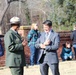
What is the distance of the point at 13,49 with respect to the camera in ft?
25.7

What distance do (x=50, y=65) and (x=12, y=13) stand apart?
117 feet

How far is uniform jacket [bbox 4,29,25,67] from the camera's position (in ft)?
25.7

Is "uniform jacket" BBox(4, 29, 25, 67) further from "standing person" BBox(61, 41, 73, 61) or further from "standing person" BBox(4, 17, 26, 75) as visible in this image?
"standing person" BBox(61, 41, 73, 61)

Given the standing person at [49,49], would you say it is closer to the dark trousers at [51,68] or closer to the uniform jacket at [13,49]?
the dark trousers at [51,68]

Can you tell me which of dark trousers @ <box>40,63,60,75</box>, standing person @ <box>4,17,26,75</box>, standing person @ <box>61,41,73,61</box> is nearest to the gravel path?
standing person @ <box>61,41,73,61</box>

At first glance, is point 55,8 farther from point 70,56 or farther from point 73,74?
point 73,74

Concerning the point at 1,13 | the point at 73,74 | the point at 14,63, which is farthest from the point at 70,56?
the point at 1,13

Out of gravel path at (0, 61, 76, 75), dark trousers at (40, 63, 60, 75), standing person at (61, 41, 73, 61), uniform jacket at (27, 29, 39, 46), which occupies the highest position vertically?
uniform jacket at (27, 29, 39, 46)

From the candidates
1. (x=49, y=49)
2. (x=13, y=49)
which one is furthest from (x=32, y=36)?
(x=13, y=49)

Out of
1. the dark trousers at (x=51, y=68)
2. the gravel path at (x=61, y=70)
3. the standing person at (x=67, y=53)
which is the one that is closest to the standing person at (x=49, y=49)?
the dark trousers at (x=51, y=68)

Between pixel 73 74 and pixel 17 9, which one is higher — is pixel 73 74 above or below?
below

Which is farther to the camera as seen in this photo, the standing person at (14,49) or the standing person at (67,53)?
the standing person at (67,53)

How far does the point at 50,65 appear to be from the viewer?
9062mm

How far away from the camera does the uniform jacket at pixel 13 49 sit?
25.7 feet
